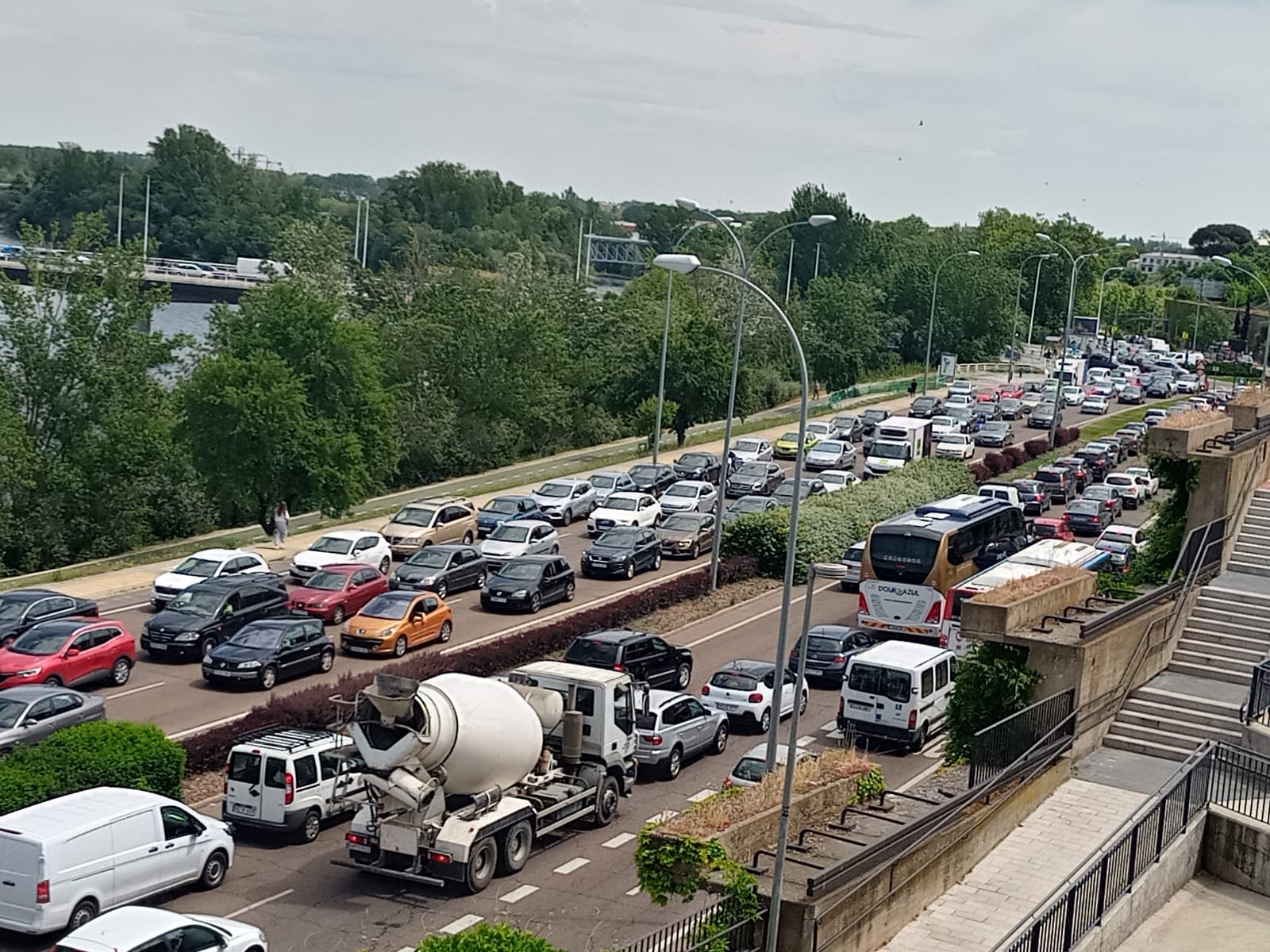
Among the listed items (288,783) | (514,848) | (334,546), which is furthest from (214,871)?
(334,546)

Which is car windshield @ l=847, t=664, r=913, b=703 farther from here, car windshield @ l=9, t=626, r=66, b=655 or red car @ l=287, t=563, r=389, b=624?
car windshield @ l=9, t=626, r=66, b=655

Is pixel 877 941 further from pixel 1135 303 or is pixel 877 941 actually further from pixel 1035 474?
pixel 1135 303

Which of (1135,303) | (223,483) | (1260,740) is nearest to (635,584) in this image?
(223,483)

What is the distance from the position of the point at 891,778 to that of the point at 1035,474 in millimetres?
34583

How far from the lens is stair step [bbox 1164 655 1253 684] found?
23.7 m

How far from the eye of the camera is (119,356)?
180ft

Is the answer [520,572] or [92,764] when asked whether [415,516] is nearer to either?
[520,572]

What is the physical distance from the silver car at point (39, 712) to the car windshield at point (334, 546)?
1437 cm

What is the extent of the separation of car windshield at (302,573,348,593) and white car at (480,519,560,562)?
231 inches

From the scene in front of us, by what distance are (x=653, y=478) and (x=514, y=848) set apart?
3356cm

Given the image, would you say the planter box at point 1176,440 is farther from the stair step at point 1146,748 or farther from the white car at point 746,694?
the white car at point 746,694

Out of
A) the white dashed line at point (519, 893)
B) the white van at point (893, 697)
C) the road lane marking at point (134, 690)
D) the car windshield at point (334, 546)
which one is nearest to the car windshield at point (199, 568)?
the car windshield at point (334, 546)

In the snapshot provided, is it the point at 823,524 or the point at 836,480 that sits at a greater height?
the point at 836,480

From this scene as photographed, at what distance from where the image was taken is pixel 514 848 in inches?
802
